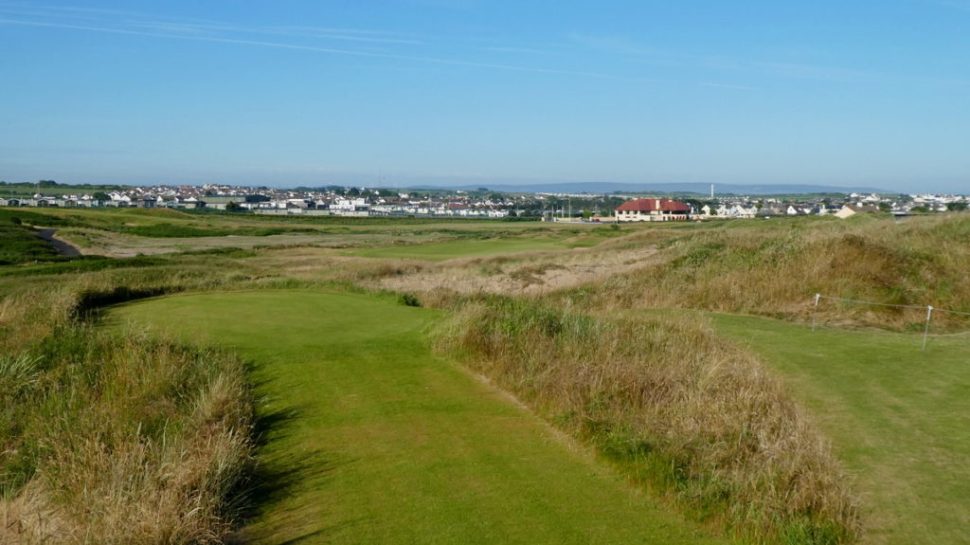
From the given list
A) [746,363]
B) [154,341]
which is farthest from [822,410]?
[154,341]

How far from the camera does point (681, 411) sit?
28.0 feet

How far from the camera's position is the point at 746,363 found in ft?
34.1

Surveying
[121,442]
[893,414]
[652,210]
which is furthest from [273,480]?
[652,210]

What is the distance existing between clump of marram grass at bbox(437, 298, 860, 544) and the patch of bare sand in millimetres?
12652

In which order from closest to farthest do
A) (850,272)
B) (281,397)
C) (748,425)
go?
(748,425)
(281,397)
(850,272)

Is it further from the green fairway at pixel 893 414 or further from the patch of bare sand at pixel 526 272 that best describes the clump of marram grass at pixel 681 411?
the patch of bare sand at pixel 526 272

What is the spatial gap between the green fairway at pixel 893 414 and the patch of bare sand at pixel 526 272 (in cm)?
1301

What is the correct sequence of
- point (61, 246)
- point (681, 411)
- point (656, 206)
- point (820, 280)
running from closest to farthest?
1. point (681, 411)
2. point (820, 280)
3. point (61, 246)
4. point (656, 206)

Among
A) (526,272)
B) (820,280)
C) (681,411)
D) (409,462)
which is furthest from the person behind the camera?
(526,272)

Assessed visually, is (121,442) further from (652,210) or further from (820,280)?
(652,210)

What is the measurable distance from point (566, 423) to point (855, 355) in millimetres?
5247

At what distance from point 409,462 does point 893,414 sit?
5.05 metres

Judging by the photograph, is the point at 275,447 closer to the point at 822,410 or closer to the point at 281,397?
the point at 281,397

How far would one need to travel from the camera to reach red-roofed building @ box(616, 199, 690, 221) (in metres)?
114
